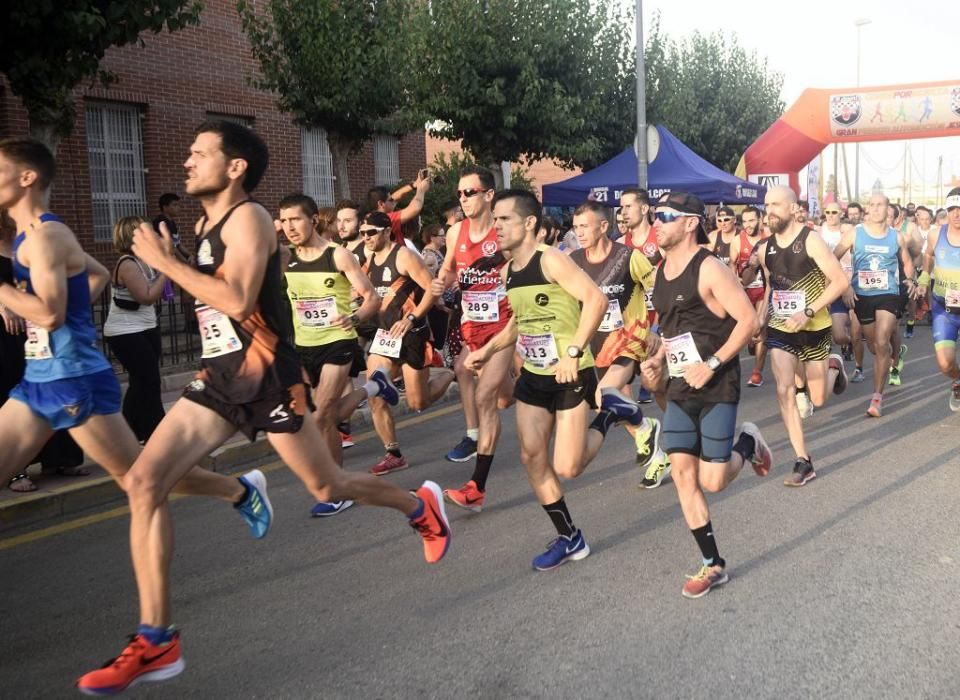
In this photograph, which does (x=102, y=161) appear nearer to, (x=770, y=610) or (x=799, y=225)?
(x=799, y=225)

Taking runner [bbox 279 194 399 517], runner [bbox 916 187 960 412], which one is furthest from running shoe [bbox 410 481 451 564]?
runner [bbox 916 187 960 412]

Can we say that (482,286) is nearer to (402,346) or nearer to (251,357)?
(402,346)

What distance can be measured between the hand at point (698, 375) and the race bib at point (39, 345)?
268 cm

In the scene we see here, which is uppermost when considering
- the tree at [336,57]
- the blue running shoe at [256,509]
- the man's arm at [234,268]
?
the tree at [336,57]

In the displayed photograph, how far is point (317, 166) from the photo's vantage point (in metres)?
19.2

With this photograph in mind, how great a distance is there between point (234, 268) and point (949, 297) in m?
6.83

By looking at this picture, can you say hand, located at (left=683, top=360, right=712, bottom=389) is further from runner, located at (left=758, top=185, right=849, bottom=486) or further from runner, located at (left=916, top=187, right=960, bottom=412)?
runner, located at (left=916, top=187, right=960, bottom=412)

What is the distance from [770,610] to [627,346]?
2.85 meters

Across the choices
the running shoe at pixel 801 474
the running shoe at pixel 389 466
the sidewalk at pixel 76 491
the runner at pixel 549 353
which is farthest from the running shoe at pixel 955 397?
the sidewalk at pixel 76 491

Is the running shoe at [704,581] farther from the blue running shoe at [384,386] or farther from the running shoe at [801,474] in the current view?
the blue running shoe at [384,386]

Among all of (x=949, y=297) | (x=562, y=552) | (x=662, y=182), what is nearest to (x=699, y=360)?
(x=562, y=552)

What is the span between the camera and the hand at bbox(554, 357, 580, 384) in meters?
4.95

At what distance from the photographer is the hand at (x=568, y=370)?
4.95 m

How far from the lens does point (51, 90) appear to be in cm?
954
